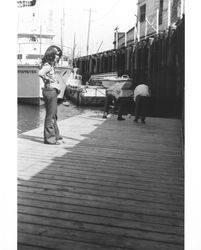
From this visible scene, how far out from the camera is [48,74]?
18.4 feet

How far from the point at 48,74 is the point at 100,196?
2.96 meters

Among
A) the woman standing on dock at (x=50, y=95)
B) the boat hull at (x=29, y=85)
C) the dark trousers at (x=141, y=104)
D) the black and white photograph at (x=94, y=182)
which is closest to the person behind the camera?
the black and white photograph at (x=94, y=182)

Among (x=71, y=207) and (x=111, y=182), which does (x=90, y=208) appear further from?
(x=111, y=182)

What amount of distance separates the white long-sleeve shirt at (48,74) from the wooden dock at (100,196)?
0.99 m

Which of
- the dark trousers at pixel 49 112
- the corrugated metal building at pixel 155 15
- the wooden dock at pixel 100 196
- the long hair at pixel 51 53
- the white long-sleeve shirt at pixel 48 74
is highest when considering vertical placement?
the corrugated metal building at pixel 155 15

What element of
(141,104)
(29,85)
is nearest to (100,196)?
(141,104)

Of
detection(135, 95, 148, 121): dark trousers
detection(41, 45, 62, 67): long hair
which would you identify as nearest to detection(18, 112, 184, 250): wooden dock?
detection(41, 45, 62, 67): long hair

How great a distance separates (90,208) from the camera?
283 cm

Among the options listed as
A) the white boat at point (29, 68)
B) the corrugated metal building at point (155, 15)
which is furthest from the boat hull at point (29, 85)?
the corrugated metal building at point (155, 15)

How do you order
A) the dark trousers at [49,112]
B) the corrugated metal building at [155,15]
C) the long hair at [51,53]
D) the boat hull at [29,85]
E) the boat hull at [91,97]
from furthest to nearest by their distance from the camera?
the boat hull at [91,97] → the boat hull at [29,85] → the corrugated metal building at [155,15] → the dark trousers at [49,112] → the long hair at [51,53]

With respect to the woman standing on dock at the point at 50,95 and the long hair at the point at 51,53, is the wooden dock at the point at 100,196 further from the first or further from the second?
the long hair at the point at 51,53

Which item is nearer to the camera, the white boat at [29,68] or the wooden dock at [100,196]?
the wooden dock at [100,196]

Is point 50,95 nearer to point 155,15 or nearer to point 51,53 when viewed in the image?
point 51,53

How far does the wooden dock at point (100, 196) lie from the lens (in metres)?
2.32
